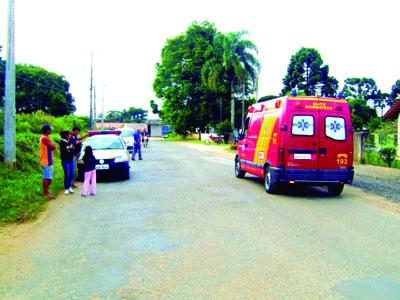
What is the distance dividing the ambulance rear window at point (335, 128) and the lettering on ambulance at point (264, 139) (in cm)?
133

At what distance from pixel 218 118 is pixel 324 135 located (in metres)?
54.4

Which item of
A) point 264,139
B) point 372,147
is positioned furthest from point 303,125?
point 372,147

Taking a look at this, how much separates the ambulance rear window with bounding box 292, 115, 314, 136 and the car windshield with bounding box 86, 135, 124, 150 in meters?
6.90

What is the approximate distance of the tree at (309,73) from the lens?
6506cm

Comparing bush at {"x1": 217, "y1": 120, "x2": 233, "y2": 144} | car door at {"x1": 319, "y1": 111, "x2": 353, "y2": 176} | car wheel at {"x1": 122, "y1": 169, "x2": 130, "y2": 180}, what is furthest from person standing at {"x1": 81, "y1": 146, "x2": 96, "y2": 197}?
bush at {"x1": 217, "y1": 120, "x2": 233, "y2": 144}

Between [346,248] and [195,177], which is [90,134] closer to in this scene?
[195,177]

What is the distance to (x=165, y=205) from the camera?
31.4ft

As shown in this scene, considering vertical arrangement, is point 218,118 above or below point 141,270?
above

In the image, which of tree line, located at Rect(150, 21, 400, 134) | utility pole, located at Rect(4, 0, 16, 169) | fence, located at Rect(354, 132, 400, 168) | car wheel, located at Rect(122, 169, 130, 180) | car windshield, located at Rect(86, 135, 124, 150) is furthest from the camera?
tree line, located at Rect(150, 21, 400, 134)

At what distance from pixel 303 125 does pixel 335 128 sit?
87 cm

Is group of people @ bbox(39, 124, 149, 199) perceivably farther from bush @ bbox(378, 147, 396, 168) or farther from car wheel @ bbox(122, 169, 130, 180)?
bush @ bbox(378, 147, 396, 168)

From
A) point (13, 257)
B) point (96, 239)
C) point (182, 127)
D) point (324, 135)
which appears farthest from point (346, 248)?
point (182, 127)

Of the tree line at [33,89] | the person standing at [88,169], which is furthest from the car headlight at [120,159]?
the tree line at [33,89]

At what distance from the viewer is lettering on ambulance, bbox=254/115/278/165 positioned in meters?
11.7
